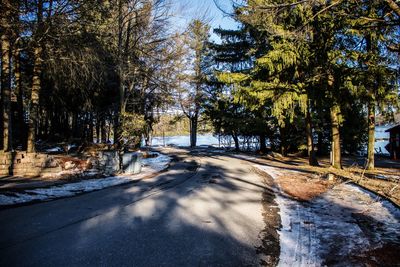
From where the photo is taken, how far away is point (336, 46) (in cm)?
1486

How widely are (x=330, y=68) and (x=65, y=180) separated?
40.8 feet

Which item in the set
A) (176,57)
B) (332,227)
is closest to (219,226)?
(332,227)

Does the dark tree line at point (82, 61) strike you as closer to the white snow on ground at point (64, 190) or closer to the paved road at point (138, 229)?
the white snow on ground at point (64, 190)

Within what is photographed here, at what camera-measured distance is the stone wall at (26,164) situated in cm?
1212

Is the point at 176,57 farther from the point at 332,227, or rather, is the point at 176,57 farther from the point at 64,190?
the point at 332,227

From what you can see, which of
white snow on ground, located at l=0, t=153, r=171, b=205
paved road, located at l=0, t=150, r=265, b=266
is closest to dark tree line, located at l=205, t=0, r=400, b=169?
paved road, located at l=0, t=150, r=265, b=266

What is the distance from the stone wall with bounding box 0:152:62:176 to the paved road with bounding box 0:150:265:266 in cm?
452

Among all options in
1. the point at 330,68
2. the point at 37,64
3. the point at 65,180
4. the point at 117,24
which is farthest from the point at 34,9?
the point at 330,68

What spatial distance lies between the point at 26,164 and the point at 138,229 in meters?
8.77

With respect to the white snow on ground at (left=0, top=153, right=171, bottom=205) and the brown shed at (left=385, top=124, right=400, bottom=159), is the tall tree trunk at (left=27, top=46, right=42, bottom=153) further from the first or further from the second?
the brown shed at (left=385, top=124, right=400, bottom=159)

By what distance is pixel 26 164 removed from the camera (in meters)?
12.5

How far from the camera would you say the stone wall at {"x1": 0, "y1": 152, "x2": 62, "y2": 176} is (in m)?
12.1

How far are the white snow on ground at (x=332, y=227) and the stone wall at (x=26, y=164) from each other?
9.43 metres

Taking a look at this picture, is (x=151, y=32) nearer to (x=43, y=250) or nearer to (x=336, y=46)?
(x=336, y=46)
